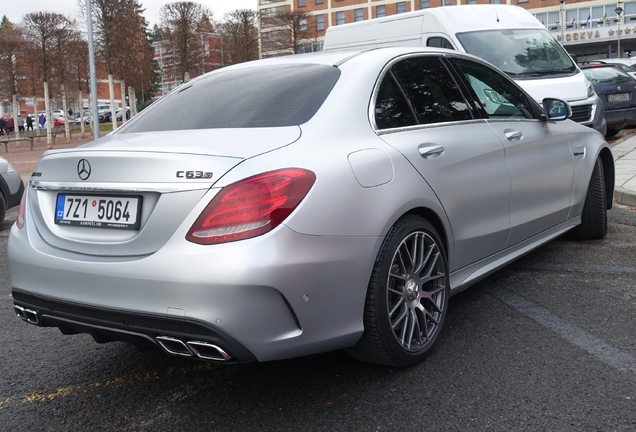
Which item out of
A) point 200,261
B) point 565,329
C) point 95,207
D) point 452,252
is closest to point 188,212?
point 200,261

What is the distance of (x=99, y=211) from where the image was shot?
9.50ft

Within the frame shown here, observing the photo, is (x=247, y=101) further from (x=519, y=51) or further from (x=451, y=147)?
(x=519, y=51)

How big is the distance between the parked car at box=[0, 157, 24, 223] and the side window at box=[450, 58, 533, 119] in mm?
6393

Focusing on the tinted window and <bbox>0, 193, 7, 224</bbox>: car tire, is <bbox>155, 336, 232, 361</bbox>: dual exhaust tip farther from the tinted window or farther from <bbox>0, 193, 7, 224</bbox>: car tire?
the tinted window

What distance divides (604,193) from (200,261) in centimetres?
418

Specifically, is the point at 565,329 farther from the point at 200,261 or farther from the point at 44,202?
the point at 44,202

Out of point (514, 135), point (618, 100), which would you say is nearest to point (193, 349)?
point (514, 135)

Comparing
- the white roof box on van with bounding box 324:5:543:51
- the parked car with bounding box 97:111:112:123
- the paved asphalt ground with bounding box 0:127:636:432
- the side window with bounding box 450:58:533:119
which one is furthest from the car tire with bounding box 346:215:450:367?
the parked car with bounding box 97:111:112:123

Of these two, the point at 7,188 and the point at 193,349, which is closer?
the point at 193,349

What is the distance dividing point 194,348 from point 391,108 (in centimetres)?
159

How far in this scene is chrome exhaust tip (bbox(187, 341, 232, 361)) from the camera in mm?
2631

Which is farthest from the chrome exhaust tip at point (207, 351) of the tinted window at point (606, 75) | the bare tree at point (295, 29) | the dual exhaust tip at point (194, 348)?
the bare tree at point (295, 29)

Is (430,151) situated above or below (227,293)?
above

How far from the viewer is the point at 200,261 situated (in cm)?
261
